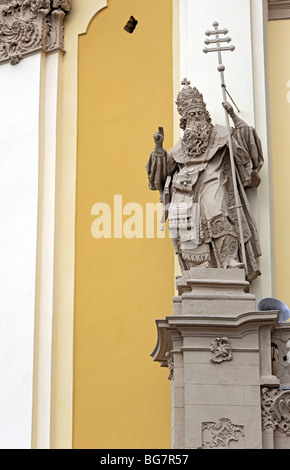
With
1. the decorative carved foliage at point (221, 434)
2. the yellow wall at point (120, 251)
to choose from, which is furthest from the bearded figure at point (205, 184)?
the decorative carved foliage at point (221, 434)

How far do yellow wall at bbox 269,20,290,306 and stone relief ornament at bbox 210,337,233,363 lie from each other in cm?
192

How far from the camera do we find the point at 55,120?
12.5 metres

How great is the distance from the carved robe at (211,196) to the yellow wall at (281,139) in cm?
65

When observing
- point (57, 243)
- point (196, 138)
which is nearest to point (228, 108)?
point (196, 138)

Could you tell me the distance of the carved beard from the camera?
10.7m

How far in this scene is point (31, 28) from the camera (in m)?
12.9

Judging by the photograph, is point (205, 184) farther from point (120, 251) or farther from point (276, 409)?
point (276, 409)

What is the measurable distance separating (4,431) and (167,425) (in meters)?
1.69

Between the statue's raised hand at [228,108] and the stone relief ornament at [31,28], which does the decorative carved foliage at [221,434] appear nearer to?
the statue's raised hand at [228,108]

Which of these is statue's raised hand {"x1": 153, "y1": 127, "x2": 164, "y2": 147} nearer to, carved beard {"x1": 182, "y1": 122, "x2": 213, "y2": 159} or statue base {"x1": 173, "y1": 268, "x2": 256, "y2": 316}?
carved beard {"x1": 182, "y1": 122, "x2": 213, "y2": 159}

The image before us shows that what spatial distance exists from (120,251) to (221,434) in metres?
3.21

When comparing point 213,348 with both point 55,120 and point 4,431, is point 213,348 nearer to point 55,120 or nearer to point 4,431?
point 4,431

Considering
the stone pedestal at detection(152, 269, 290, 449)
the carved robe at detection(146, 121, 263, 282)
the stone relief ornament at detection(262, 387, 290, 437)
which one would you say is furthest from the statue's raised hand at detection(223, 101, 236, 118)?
the stone relief ornament at detection(262, 387, 290, 437)
